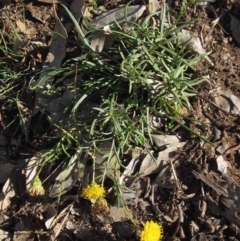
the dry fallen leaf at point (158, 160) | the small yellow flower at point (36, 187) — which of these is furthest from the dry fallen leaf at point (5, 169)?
the dry fallen leaf at point (158, 160)

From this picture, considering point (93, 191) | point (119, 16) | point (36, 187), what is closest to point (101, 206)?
point (93, 191)

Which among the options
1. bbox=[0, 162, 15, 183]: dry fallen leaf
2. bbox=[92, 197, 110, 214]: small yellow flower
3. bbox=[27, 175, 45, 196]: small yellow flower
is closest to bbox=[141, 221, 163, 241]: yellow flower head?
bbox=[92, 197, 110, 214]: small yellow flower

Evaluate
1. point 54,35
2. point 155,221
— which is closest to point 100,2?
point 54,35

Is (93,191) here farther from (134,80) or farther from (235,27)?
(235,27)

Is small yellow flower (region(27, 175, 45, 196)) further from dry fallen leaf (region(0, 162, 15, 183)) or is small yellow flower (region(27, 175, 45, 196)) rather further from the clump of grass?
the clump of grass

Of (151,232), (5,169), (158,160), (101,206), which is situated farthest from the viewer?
(5,169)

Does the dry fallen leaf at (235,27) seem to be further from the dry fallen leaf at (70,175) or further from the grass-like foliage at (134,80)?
the dry fallen leaf at (70,175)
